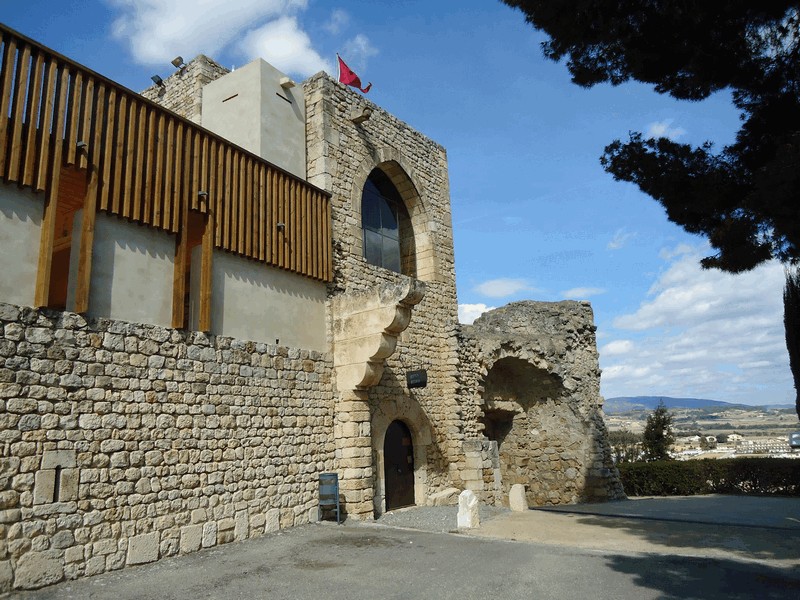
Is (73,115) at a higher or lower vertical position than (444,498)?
higher

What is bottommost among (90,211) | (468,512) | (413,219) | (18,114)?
(468,512)

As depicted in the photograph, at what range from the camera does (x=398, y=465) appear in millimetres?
11180

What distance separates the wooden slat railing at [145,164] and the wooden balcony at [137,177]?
13 millimetres

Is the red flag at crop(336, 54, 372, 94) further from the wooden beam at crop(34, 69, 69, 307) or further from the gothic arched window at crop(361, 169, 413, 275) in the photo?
the wooden beam at crop(34, 69, 69, 307)

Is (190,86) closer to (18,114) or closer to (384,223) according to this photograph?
(384,223)

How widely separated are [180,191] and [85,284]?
1.98 metres

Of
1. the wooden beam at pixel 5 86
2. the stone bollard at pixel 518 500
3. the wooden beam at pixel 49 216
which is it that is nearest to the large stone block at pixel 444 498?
the stone bollard at pixel 518 500

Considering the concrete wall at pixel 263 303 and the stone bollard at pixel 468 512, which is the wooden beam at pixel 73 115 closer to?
the concrete wall at pixel 263 303

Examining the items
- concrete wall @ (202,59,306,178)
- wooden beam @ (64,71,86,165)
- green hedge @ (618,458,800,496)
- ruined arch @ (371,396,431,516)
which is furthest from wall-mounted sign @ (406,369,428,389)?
green hedge @ (618,458,800,496)

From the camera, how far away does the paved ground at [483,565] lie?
5.40 meters

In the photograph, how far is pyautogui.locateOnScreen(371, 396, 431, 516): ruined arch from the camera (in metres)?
10.4

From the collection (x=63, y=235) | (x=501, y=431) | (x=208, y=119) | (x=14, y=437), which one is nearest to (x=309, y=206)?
(x=208, y=119)

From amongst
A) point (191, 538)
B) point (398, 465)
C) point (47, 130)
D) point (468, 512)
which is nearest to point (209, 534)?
point (191, 538)

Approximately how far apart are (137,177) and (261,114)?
3.58 metres
